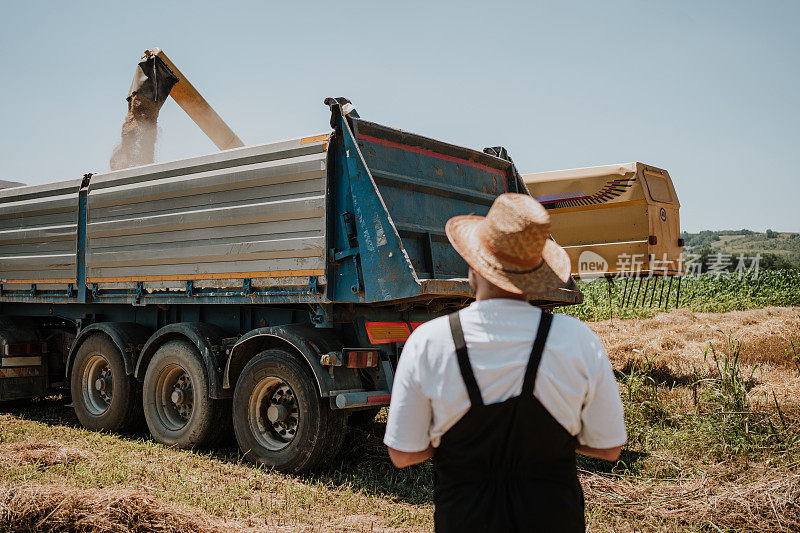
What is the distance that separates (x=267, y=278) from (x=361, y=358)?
128 centimetres

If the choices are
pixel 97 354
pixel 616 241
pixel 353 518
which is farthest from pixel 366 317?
pixel 616 241

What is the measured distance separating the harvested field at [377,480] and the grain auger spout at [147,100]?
13.5 feet

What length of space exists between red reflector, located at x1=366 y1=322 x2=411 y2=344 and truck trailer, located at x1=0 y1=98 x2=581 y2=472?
12mm

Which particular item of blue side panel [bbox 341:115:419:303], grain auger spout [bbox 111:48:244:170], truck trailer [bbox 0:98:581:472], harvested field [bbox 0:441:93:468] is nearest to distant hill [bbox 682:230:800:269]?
grain auger spout [bbox 111:48:244:170]

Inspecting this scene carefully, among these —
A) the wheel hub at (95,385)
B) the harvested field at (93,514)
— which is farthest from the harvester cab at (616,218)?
the harvested field at (93,514)

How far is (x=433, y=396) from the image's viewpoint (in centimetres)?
227

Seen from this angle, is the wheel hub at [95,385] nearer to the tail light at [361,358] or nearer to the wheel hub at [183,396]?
the wheel hub at [183,396]

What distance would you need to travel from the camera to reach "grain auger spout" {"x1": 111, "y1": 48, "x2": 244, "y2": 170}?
34.4 ft

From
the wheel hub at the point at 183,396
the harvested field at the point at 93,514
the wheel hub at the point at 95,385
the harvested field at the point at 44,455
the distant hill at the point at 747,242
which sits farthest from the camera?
the distant hill at the point at 747,242

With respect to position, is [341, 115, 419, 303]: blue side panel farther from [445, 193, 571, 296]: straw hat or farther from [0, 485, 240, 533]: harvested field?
[445, 193, 571, 296]: straw hat

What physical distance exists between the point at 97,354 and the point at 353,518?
15.5 feet

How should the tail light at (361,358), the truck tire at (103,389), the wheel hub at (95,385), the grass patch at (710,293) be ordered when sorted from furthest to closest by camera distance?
1. the grass patch at (710,293)
2. the wheel hub at (95,385)
3. the truck tire at (103,389)
4. the tail light at (361,358)

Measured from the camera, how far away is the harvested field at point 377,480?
460 cm

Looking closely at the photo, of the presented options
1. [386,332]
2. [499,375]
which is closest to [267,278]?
[386,332]
